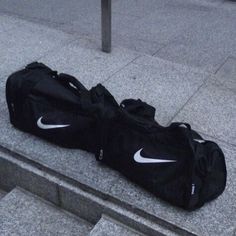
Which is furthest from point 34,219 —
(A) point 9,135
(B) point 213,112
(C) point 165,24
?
(C) point 165,24

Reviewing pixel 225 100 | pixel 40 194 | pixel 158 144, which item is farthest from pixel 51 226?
pixel 225 100

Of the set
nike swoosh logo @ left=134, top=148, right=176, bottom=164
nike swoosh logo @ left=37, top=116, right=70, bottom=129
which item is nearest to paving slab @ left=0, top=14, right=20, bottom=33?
nike swoosh logo @ left=37, top=116, right=70, bottom=129

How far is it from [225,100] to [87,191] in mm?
1650

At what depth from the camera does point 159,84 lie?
11.3ft

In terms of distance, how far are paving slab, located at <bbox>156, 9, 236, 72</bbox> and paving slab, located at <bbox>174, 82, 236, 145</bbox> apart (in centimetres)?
55

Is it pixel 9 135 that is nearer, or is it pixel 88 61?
pixel 9 135

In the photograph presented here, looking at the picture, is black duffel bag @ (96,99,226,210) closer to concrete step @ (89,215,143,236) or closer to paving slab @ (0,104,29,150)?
concrete step @ (89,215,143,236)

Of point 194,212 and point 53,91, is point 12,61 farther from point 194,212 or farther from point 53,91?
point 194,212

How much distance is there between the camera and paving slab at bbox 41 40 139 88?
352cm

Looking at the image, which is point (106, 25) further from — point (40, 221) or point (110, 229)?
point (110, 229)

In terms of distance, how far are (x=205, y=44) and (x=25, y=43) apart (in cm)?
210

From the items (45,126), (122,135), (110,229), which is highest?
(122,135)

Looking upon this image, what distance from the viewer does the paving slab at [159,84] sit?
3.13 meters

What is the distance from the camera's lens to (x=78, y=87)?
2.43 m
